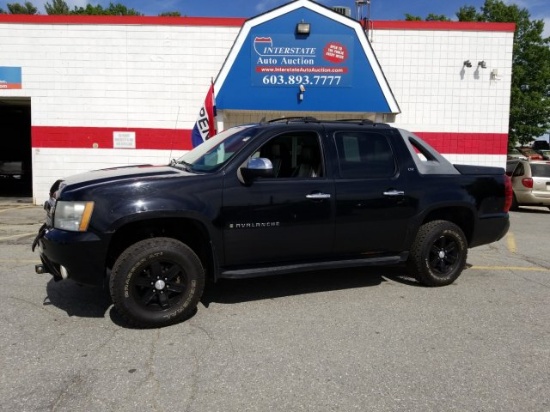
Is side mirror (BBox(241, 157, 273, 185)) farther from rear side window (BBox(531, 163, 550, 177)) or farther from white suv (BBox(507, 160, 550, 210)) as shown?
rear side window (BBox(531, 163, 550, 177))

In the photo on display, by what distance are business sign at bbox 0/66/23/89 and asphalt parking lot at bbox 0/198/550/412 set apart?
1000cm

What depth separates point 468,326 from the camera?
4312 millimetres

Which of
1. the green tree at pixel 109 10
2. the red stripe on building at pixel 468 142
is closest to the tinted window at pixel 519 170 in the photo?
the red stripe on building at pixel 468 142

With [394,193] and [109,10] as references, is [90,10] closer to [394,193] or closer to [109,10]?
[109,10]

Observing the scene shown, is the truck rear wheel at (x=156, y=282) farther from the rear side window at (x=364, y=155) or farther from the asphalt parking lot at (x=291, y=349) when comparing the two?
the rear side window at (x=364, y=155)

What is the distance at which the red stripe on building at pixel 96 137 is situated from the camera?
13.8 meters

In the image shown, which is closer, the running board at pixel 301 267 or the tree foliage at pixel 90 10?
the running board at pixel 301 267

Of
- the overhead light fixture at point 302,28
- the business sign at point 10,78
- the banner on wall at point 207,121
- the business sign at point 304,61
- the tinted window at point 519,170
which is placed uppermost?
the overhead light fixture at point 302,28

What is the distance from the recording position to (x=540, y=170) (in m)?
14.3

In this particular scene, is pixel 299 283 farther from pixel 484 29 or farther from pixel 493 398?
pixel 484 29

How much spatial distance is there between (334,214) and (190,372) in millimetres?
2153

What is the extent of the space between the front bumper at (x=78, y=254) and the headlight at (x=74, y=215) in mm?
51

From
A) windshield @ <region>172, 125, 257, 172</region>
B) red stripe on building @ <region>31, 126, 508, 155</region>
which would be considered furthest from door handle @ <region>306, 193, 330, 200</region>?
red stripe on building @ <region>31, 126, 508, 155</region>

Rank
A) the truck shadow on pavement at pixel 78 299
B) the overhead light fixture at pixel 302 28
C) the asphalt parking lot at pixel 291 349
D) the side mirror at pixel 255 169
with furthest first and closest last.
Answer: the overhead light fixture at pixel 302 28, the truck shadow on pavement at pixel 78 299, the side mirror at pixel 255 169, the asphalt parking lot at pixel 291 349
